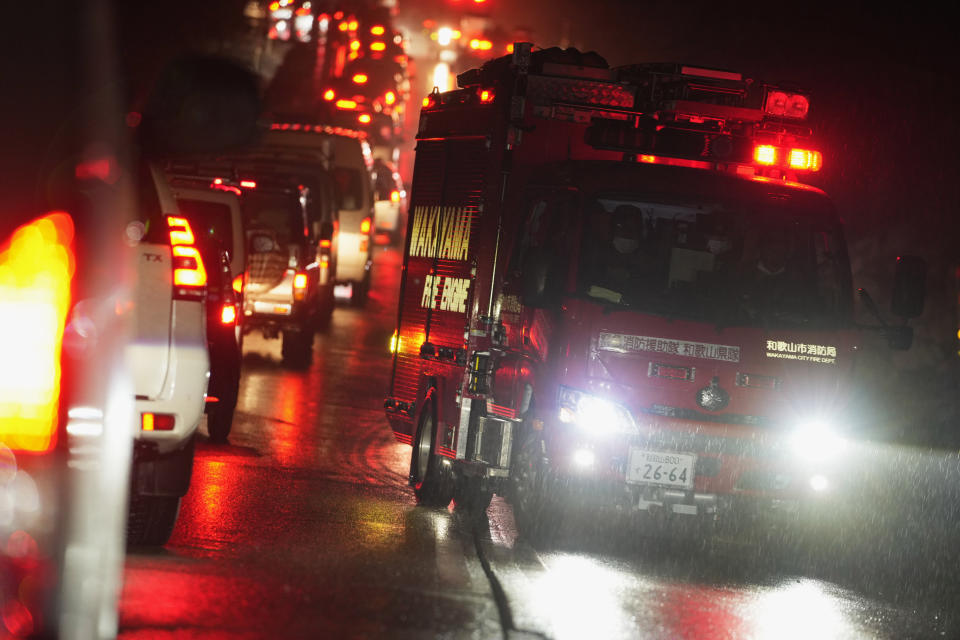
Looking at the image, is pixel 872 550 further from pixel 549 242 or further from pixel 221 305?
pixel 221 305

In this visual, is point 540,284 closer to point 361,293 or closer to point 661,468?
point 661,468

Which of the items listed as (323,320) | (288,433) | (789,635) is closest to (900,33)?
(323,320)

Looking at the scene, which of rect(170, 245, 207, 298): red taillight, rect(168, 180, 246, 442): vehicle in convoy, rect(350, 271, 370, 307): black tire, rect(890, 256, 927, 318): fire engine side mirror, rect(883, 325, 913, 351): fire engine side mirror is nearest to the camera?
rect(170, 245, 207, 298): red taillight

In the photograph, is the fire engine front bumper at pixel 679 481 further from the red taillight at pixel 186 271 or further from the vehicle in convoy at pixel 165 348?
the red taillight at pixel 186 271

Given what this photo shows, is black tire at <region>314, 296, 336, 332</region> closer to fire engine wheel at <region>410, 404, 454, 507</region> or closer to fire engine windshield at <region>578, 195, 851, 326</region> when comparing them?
fire engine wheel at <region>410, 404, 454, 507</region>

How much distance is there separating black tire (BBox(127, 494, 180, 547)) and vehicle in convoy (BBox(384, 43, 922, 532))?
2.37m

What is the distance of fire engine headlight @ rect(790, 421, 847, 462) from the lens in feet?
29.6

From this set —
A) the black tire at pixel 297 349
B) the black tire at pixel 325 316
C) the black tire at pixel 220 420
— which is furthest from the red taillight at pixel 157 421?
the black tire at pixel 325 316

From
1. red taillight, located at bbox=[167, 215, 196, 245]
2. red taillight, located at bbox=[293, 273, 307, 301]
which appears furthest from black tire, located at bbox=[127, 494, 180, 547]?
red taillight, located at bbox=[293, 273, 307, 301]

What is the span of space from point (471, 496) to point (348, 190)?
16.9m

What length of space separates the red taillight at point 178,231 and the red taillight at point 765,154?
13.4ft

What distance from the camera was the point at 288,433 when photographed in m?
13.3

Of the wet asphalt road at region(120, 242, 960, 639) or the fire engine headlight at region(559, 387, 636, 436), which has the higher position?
the fire engine headlight at region(559, 387, 636, 436)

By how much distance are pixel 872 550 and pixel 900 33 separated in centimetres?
2354
